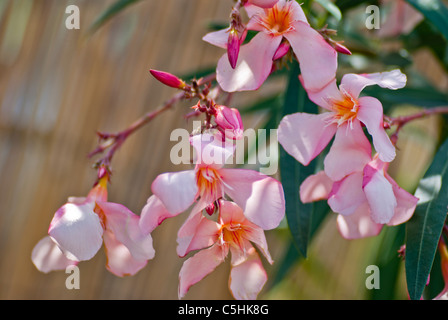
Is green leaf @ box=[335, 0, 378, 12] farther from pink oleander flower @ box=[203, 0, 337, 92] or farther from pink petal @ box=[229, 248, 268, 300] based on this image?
pink petal @ box=[229, 248, 268, 300]

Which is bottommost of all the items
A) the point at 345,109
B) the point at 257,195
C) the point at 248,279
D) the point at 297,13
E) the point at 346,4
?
the point at 248,279

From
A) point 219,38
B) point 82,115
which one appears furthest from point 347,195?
point 82,115

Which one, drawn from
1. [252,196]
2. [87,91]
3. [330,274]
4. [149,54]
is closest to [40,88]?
[87,91]

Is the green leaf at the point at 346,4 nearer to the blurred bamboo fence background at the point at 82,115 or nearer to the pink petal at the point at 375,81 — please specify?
the pink petal at the point at 375,81

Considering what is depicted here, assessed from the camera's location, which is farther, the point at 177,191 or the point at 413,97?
the point at 413,97

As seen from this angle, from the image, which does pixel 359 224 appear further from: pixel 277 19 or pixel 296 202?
pixel 277 19

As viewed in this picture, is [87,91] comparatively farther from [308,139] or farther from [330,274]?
[308,139]

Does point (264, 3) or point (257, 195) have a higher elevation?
point (264, 3)
